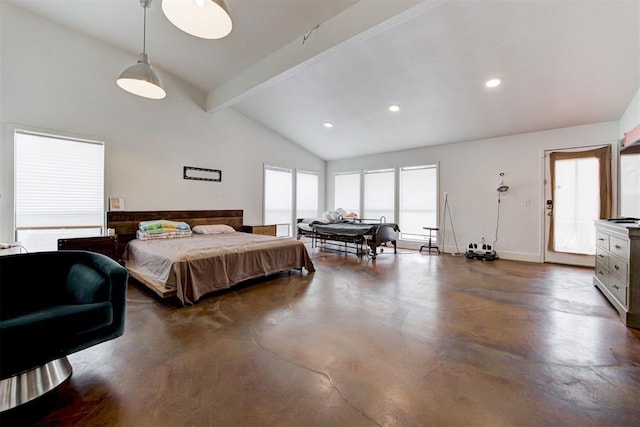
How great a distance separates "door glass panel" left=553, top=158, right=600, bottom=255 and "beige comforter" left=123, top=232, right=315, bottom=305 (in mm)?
4673

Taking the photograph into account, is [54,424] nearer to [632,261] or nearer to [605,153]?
[632,261]

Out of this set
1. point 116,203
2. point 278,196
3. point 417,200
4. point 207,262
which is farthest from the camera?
point 278,196

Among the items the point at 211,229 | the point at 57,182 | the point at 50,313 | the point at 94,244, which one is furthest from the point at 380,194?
the point at 50,313

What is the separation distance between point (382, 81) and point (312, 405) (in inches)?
168

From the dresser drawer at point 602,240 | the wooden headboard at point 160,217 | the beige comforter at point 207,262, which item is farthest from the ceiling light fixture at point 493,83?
the wooden headboard at point 160,217

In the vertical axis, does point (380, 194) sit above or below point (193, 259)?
above

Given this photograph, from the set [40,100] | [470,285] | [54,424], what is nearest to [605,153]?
[470,285]

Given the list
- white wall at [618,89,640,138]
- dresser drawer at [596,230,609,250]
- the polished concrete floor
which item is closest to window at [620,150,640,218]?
white wall at [618,89,640,138]

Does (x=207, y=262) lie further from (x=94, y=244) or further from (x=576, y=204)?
(x=576, y=204)

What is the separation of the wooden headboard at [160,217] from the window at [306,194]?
1.99m

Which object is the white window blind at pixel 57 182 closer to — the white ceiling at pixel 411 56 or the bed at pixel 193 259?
the bed at pixel 193 259

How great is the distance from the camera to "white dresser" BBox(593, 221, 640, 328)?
2396 mm

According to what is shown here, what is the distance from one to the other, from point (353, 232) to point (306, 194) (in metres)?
2.73

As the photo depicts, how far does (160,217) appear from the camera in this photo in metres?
4.80
